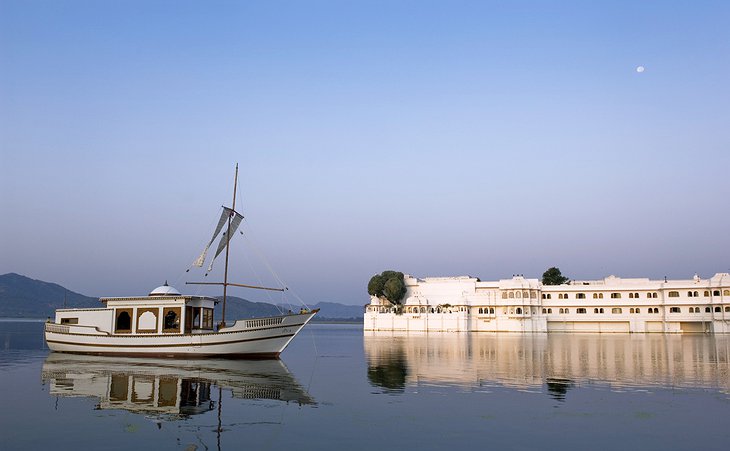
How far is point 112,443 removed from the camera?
1358 centimetres

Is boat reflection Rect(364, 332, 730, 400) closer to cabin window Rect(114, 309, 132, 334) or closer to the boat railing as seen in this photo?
cabin window Rect(114, 309, 132, 334)

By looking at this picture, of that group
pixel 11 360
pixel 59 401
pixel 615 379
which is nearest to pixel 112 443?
pixel 59 401

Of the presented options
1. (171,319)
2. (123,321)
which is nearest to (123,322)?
(123,321)

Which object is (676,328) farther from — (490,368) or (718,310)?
(490,368)

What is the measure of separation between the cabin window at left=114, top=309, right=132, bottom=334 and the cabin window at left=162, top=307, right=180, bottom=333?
2.52 meters

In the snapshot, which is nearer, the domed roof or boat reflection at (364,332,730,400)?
boat reflection at (364,332,730,400)

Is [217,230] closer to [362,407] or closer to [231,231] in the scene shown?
[231,231]

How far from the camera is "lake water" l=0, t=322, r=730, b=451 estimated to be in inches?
550

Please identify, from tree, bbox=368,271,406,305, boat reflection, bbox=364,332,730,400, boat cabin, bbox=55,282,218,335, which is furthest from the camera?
tree, bbox=368,271,406,305

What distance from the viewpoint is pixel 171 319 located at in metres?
Answer: 36.9

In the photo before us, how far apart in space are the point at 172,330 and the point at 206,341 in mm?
2346

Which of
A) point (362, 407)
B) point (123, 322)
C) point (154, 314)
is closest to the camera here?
point (362, 407)

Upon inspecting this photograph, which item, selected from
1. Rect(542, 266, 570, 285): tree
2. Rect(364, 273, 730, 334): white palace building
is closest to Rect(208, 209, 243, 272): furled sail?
Rect(364, 273, 730, 334): white palace building

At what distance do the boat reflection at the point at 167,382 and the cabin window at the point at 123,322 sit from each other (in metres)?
2.73
